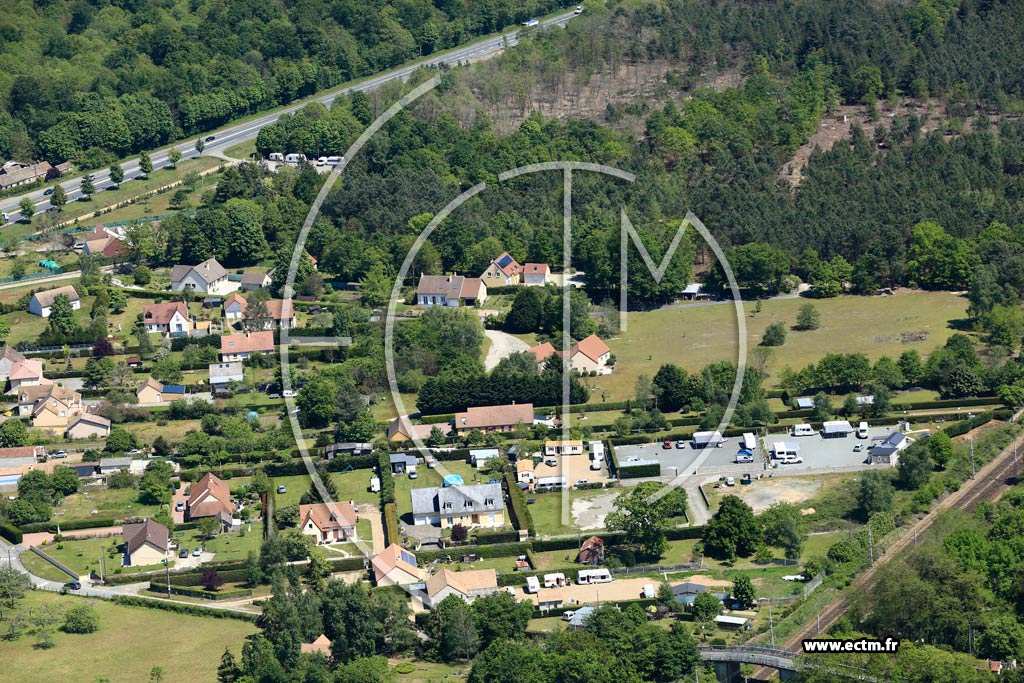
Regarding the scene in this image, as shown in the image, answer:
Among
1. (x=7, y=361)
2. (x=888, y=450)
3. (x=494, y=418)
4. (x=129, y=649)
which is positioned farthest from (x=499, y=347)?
(x=129, y=649)

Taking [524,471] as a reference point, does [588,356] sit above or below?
above

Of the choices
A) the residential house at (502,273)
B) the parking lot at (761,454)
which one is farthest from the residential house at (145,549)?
the residential house at (502,273)

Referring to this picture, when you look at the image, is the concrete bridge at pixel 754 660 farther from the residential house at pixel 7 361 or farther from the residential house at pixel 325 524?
the residential house at pixel 7 361

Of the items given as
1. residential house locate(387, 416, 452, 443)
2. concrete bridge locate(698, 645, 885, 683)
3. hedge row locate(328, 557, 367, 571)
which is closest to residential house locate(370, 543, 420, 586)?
hedge row locate(328, 557, 367, 571)

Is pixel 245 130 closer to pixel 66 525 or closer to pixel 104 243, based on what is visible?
pixel 104 243

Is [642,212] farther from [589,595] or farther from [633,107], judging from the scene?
[589,595]

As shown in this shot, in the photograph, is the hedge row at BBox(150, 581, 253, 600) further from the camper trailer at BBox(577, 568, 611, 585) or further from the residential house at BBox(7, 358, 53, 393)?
the residential house at BBox(7, 358, 53, 393)
